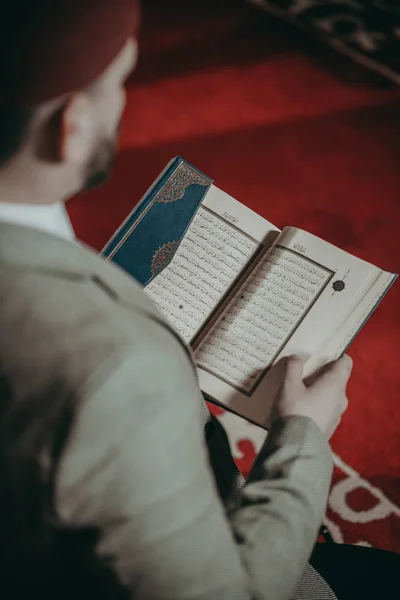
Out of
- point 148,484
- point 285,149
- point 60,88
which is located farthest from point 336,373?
point 285,149

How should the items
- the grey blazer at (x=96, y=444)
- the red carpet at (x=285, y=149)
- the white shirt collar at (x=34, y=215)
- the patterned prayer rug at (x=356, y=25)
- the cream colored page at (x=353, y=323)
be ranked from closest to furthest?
the grey blazer at (x=96, y=444)
the white shirt collar at (x=34, y=215)
the cream colored page at (x=353, y=323)
the red carpet at (x=285, y=149)
the patterned prayer rug at (x=356, y=25)

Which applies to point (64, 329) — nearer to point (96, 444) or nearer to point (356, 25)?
point (96, 444)

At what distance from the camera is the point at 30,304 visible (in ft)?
1.65

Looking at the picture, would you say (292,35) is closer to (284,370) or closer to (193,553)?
(284,370)

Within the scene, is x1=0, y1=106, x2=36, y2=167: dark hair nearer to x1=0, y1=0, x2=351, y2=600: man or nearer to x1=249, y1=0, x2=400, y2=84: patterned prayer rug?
x1=0, y1=0, x2=351, y2=600: man

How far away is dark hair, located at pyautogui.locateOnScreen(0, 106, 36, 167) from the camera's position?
53 cm

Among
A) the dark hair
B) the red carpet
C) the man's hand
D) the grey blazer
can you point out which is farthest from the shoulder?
the red carpet

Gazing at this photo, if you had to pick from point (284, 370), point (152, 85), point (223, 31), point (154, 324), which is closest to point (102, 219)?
point (152, 85)

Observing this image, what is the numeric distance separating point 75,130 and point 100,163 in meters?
0.09

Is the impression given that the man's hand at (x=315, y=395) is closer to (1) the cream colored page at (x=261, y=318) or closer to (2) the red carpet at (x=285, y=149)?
(1) the cream colored page at (x=261, y=318)

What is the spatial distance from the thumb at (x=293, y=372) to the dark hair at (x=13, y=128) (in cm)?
49

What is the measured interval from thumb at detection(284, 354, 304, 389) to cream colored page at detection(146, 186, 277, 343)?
0.17 metres

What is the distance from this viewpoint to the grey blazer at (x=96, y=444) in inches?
19.2

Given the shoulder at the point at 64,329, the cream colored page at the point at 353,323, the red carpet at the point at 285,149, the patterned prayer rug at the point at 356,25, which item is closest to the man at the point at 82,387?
the shoulder at the point at 64,329
